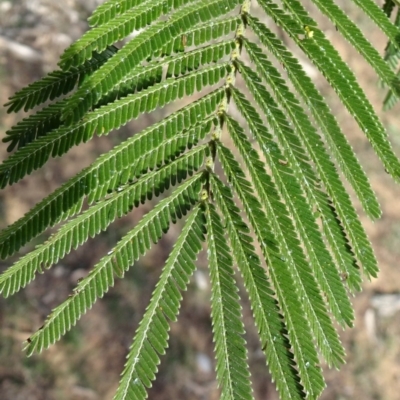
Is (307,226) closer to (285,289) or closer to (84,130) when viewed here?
(285,289)

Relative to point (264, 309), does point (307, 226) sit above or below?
above

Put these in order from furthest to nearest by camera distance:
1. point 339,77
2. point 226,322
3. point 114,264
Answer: point 339,77 → point 114,264 → point 226,322

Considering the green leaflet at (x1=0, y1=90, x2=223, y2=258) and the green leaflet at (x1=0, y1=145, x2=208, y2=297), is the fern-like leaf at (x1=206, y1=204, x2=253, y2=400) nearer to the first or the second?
the green leaflet at (x1=0, y1=145, x2=208, y2=297)

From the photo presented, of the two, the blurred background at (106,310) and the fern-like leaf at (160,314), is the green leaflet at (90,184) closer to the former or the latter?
the fern-like leaf at (160,314)

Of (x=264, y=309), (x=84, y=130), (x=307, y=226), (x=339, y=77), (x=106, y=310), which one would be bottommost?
(x=106, y=310)

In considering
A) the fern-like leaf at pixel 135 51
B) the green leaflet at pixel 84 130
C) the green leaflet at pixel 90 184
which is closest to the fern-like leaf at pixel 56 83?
the fern-like leaf at pixel 135 51

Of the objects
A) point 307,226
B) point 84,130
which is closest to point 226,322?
point 307,226

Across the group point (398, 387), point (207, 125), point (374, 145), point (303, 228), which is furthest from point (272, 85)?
point (398, 387)

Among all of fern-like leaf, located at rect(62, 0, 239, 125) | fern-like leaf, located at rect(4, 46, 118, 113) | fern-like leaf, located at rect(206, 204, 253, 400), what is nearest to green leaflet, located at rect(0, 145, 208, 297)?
fern-like leaf, located at rect(206, 204, 253, 400)
